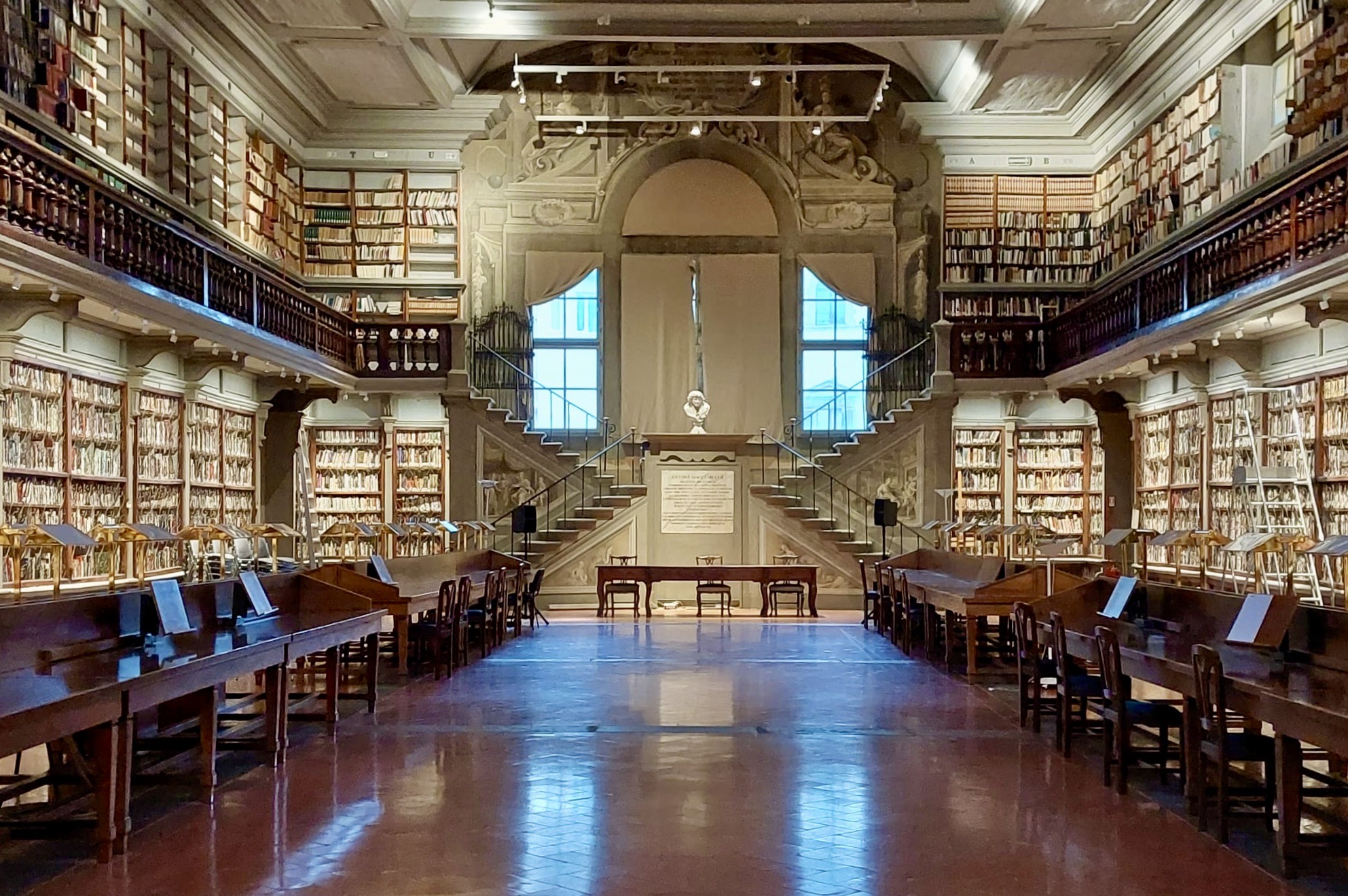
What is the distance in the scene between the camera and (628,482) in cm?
1653

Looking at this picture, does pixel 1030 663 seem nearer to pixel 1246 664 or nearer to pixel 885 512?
pixel 1246 664

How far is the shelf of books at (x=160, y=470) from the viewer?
11.4 metres

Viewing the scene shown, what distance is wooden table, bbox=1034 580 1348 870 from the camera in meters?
4.11

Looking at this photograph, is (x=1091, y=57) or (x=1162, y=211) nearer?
(x=1162, y=211)

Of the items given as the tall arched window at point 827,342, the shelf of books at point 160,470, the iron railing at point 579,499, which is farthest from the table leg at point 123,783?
the tall arched window at point 827,342

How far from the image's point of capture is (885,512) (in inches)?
564

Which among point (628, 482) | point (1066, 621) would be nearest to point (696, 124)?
point (628, 482)

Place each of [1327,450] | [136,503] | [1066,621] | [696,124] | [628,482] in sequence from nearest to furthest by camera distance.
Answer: [1066,621]
[1327,450]
[136,503]
[628,482]
[696,124]

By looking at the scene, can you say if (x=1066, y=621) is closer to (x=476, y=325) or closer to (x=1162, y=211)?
(x=1162, y=211)

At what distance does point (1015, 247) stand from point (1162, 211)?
3.12m

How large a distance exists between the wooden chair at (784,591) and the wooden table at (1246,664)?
6969 millimetres

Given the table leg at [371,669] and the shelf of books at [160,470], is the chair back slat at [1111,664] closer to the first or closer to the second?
the table leg at [371,669]

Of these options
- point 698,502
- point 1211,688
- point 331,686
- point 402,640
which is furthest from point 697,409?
point 1211,688

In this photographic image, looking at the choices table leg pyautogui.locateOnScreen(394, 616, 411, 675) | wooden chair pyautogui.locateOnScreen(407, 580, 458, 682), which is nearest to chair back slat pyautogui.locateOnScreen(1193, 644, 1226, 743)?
wooden chair pyautogui.locateOnScreen(407, 580, 458, 682)
